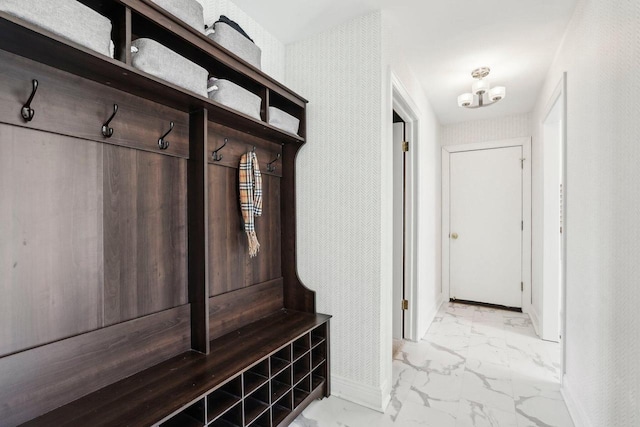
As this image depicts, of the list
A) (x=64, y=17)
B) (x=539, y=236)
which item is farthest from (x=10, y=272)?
(x=539, y=236)

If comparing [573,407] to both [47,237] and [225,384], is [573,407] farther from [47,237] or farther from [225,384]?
[47,237]

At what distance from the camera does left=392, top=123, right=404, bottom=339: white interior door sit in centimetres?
300

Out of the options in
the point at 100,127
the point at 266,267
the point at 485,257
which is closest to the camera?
the point at 100,127

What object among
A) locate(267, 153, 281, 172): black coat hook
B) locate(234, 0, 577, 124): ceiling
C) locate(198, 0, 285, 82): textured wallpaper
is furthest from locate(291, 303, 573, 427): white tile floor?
locate(234, 0, 577, 124): ceiling

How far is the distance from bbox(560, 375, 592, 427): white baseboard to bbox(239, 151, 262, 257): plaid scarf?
2.01 metres

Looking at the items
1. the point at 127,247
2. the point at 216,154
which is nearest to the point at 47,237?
the point at 127,247

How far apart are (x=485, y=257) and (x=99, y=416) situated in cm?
429

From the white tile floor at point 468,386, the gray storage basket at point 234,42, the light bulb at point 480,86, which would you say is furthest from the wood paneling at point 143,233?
the light bulb at point 480,86

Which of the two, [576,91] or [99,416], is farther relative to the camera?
[576,91]

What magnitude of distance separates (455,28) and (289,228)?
1.77m

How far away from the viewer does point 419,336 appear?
3.00m

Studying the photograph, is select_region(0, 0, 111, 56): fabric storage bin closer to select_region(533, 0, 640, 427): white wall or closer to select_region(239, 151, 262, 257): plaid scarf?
select_region(239, 151, 262, 257): plaid scarf

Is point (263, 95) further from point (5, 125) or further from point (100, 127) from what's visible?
point (5, 125)

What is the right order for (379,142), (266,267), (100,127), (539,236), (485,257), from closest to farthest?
Answer: (100,127) → (379,142) → (266,267) → (539,236) → (485,257)
